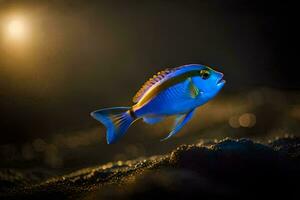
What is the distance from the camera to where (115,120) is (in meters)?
2.30

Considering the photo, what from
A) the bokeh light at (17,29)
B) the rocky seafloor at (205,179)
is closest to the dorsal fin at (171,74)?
the rocky seafloor at (205,179)

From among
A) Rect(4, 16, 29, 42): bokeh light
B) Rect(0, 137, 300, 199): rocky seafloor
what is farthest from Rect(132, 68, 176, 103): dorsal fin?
Rect(4, 16, 29, 42): bokeh light

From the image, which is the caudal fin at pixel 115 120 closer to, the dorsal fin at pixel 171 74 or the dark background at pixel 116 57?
the dorsal fin at pixel 171 74

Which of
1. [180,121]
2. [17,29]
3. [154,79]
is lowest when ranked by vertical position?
[180,121]

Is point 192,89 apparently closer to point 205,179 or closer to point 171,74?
A: point 171,74

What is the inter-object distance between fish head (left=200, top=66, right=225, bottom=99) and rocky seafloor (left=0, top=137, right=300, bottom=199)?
0.54 metres

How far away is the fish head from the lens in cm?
225

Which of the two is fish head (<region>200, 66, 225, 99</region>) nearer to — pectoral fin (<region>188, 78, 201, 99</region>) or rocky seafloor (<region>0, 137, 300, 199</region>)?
pectoral fin (<region>188, 78, 201, 99</region>)

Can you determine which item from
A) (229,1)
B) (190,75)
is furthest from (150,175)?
(229,1)

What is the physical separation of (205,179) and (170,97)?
590mm

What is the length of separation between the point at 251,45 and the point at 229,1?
160 centimetres

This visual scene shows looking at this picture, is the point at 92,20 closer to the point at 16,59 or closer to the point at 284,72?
the point at 16,59

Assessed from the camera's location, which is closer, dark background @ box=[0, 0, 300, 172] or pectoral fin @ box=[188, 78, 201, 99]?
pectoral fin @ box=[188, 78, 201, 99]

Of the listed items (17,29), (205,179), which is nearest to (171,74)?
(205,179)
